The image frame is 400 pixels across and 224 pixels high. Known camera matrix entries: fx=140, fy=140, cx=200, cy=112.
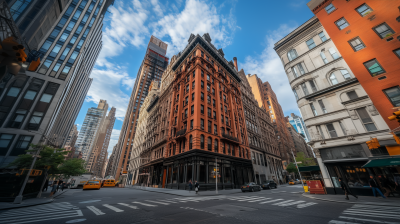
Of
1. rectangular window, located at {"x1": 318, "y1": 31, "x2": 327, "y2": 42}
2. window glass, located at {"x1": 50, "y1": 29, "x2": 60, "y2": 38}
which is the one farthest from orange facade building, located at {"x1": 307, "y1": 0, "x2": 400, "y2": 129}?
window glass, located at {"x1": 50, "y1": 29, "x2": 60, "y2": 38}

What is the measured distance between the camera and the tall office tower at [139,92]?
265ft

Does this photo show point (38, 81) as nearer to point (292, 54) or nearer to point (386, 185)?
point (292, 54)

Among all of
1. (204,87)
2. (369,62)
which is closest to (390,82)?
(369,62)

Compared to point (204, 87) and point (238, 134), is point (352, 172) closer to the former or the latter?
point (238, 134)

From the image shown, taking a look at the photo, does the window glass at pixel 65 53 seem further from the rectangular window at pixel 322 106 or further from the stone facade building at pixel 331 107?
the rectangular window at pixel 322 106

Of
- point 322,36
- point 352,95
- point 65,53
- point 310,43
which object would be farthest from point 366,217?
point 65,53

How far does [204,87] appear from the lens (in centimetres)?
3216

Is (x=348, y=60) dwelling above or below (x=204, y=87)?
below

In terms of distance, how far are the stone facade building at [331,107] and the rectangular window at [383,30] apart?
3661 millimetres

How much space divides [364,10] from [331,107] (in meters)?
13.2

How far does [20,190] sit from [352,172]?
32.0m

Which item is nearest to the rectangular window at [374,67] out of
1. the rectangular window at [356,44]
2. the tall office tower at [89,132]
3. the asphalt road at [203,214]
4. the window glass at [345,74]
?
the window glass at [345,74]

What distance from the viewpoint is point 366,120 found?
15305 millimetres

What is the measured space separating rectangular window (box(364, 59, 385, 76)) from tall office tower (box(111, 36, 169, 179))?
91.3 m
